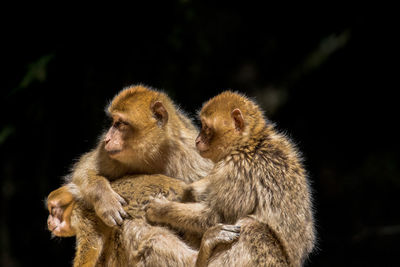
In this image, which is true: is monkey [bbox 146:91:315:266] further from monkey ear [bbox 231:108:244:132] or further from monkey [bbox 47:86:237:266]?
monkey [bbox 47:86:237:266]

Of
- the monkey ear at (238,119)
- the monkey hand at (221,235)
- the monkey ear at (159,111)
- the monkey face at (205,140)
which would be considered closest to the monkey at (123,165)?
the monkey ear at (159,111)

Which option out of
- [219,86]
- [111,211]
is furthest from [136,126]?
[219,86]

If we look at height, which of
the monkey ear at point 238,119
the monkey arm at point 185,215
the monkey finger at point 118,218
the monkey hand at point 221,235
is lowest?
the monkey hand at point 221,235

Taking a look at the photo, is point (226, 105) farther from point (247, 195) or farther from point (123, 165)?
point (123, 165)

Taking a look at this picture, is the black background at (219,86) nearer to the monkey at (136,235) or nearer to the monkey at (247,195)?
the monkey at (136,235)

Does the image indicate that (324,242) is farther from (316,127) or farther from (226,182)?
(226,182)

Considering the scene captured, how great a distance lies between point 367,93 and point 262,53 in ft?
6.90

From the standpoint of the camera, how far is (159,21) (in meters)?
8.84

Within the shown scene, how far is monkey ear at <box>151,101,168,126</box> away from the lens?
5270mm

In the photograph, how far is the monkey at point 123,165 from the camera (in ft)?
15.9

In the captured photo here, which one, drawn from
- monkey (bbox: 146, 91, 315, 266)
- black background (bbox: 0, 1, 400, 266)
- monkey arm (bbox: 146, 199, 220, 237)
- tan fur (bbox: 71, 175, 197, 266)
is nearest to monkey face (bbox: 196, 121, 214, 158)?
monkey (bbox: 146, 91, 315, 266)

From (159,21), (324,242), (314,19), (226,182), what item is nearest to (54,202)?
(226,182)

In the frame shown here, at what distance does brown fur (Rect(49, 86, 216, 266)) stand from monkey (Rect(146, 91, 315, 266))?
235 millimetres

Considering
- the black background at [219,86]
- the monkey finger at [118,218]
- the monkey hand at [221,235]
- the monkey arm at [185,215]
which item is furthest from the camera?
the black background at [219,86]
